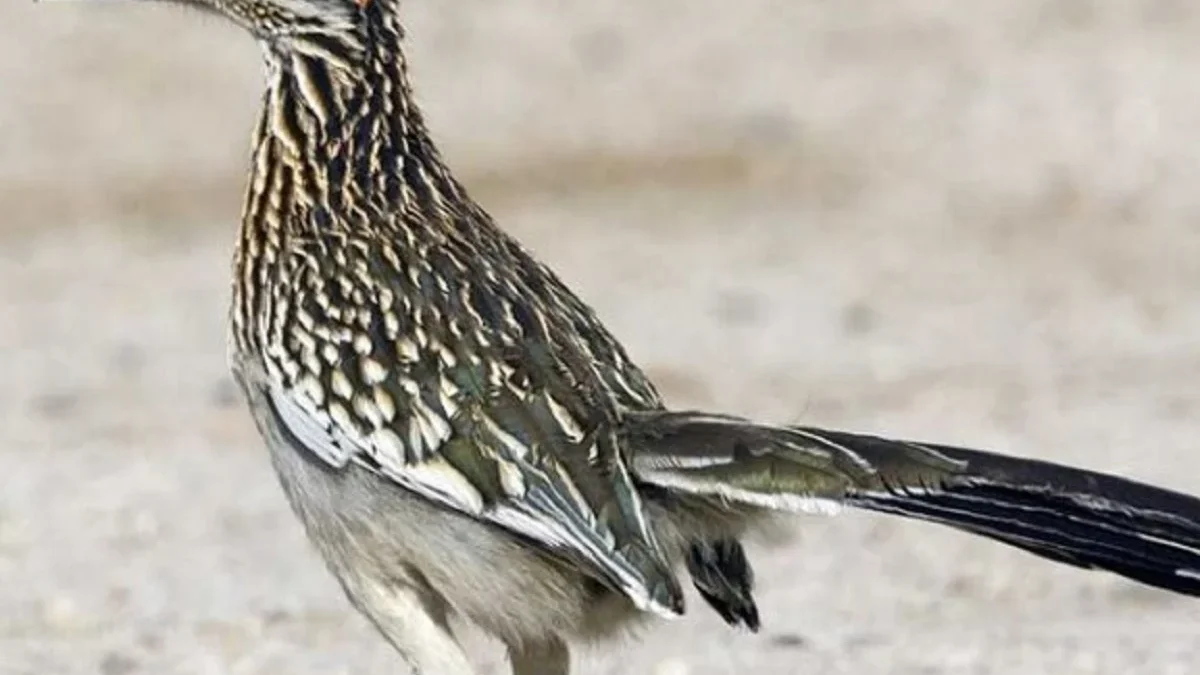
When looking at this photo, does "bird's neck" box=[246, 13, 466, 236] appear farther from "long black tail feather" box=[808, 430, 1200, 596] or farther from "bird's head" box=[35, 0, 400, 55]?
"long black tail feather" box=[808, 430, 1200, 596]

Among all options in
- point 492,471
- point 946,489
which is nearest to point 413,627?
point 492,471

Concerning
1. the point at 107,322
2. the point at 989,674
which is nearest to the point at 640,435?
the point at 989,674

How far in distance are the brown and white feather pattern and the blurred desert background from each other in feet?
1.79

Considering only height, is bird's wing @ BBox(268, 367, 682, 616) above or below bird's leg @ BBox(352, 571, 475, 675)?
above

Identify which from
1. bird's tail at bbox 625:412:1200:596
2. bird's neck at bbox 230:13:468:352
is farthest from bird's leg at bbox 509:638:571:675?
bird's neck at bbox 230:13:468:352

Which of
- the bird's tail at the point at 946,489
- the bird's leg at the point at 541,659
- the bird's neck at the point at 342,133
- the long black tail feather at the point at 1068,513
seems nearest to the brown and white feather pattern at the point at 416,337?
the bird's neck at the point at 342,133

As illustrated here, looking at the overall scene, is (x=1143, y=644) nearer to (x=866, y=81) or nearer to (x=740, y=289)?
(x=740, y=289)

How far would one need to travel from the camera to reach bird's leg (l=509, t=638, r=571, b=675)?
7980 millimetres

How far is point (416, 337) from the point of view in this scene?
8000 mm

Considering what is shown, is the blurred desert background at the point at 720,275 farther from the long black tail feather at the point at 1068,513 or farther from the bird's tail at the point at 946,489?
the long black tail feather at the point at 1068,513

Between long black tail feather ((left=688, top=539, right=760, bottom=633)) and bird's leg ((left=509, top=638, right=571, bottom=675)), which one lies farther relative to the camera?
bird's leg ((left=509, top=638, right=571, bottom=675))

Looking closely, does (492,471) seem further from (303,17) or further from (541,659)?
(303,17)

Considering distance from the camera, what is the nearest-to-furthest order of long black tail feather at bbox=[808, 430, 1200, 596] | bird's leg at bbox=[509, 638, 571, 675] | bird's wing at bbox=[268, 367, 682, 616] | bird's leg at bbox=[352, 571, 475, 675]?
1. long black tail feather at bbox=[808, 430, 1200, 596]
2. bird's wing at bbox=[268, 367, 682, 616]
3. bird's leg at bbox=[352, 571, 475, 675]
4. bird's leg at bbox=[509, 638, 571, 675]

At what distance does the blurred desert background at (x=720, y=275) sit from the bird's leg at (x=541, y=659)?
0.09 m
